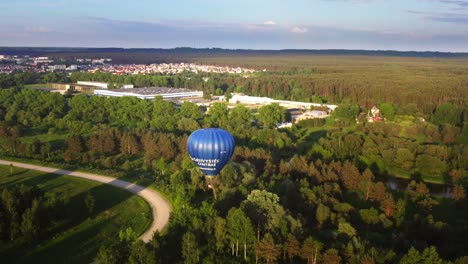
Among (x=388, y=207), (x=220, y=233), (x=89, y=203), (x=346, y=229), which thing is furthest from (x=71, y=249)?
(x=388, y=207)

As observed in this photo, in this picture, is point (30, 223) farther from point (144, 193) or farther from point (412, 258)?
point (412, 258)

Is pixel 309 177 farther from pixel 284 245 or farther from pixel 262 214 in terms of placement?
pixel 284 245

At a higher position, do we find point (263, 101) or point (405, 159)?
point (405, 159)

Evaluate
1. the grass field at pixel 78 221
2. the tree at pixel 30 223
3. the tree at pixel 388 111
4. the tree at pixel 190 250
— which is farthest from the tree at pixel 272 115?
the tree at pixel 190 250

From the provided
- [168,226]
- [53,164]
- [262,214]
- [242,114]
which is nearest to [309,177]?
[262,214]

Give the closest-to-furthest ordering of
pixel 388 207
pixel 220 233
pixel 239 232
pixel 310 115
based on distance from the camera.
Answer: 1. pixel 239 232
2. pixel 220 233
3. pixel 388 207
4. pixel 310 115

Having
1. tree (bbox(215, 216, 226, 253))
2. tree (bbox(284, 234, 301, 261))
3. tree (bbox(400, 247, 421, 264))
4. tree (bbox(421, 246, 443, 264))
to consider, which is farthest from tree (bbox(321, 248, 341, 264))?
tree (bbox(215, 216, 226, 253))
